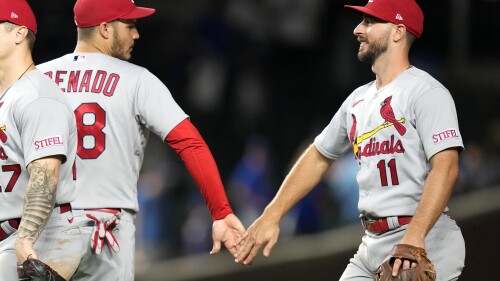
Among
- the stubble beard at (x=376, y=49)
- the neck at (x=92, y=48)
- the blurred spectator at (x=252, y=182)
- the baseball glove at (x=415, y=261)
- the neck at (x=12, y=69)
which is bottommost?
the blurred spectator at (x=252, y=182)

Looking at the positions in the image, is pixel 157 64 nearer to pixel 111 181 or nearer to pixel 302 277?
pixel 302 277

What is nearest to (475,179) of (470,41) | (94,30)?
(470,41)

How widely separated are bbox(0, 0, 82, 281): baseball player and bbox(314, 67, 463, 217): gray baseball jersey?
1.51 metres

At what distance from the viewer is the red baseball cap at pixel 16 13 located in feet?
16.7

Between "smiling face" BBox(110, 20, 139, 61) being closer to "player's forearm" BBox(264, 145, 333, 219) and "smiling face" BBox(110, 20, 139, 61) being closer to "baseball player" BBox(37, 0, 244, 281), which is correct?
"baseball player" BBox(37, 0, 244, 281)

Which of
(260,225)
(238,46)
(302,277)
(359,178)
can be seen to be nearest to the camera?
(359,178)

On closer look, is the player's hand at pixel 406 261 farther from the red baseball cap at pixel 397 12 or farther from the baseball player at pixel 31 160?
the baseball player at pixel 31 160

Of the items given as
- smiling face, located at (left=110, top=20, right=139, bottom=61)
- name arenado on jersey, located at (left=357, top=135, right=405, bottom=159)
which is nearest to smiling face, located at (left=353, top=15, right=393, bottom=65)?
name arenado on jersey, located at (left=357, top=135, right=405, bottom=159)

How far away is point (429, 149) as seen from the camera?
17.3ft

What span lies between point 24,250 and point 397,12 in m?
2.33

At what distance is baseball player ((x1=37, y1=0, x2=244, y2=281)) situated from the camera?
558 cm

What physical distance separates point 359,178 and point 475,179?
18.1 feet

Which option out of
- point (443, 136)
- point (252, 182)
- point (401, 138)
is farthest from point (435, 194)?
point (252, 182)

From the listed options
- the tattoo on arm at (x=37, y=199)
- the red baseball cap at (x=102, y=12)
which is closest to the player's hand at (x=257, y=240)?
the red baseball cap at (x=102, y=12)
